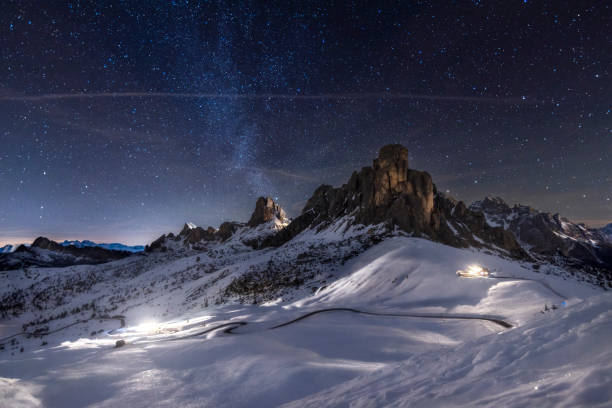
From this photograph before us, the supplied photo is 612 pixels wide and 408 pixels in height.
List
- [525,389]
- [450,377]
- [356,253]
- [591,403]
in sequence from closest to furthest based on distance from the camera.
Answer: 1. [591,403]
2. [525,389]
3. [450,377]
4. [356,253]

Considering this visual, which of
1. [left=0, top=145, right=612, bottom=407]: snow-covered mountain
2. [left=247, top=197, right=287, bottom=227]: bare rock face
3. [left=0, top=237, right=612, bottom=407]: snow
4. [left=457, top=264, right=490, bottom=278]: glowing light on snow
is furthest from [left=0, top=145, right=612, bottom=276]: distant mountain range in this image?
[left=0, top=237, right=612, bottom=407]: snow

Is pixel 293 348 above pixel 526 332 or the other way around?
the other way around

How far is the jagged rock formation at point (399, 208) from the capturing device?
147 feet

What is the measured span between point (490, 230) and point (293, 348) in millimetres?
76184

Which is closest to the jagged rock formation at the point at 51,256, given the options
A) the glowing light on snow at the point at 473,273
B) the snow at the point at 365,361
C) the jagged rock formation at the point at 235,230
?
the jagged rock formation at the point at 235,230

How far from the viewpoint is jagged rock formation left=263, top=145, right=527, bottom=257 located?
44781mm

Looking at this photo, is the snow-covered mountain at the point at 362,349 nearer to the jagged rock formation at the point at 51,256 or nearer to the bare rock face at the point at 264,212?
the bare rock face at the point at 264,212

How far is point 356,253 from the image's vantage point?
26.7 meters

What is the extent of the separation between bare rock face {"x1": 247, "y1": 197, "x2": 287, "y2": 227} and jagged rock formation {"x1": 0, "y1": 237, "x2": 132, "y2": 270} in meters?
73.9

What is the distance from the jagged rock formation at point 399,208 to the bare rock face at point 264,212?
4527 centimetres

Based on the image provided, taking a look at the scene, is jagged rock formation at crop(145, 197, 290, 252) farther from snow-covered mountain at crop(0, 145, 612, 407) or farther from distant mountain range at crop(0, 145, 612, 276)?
snow-covered mountain at crop(0, 145, 612, 407)

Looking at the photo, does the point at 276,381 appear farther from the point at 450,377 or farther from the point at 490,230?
the point at 490,230

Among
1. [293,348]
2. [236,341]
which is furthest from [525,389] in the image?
[236,341]

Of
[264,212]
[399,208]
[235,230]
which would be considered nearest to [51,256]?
[235,230]
